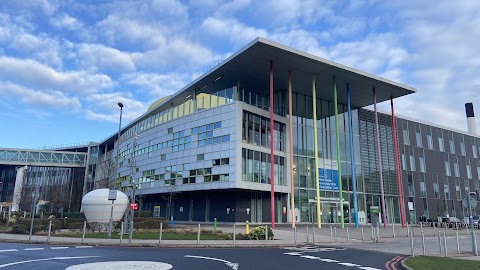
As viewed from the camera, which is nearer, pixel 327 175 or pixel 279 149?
pixel 279 149

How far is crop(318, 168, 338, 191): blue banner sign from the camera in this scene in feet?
151

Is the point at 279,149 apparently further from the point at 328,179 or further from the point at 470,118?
the point at 470,118

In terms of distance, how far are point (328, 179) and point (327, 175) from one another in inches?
20.1

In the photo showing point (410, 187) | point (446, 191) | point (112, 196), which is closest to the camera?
point (112, 196)

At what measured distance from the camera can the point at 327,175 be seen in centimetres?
4672

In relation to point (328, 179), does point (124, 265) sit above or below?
below

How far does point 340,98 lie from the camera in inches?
2016

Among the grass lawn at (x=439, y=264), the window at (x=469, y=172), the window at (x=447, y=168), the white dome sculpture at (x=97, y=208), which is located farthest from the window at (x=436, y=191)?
the grass lawn at (x=439, y=264)

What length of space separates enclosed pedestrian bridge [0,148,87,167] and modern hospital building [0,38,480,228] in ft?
83.3

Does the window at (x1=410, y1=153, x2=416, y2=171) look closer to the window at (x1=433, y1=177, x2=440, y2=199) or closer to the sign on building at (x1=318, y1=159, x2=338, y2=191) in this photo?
the window at (x1=433, y1=177, x2=440, y2=199)

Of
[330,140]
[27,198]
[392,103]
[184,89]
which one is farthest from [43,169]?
[392,103]

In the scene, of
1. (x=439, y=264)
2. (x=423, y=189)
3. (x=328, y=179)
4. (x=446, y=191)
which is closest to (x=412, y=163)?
(x=423, y=189)

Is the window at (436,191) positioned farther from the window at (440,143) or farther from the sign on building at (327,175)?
→ the sign on building at (327,175)

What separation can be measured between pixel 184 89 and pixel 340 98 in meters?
21.3
